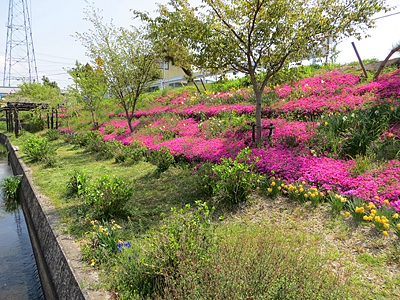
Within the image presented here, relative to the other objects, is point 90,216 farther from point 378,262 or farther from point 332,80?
point 332,80

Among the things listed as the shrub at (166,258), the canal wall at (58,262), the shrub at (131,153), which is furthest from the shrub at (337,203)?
the shrub at (131,153)

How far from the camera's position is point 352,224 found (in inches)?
137

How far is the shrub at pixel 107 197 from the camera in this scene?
4.26 m

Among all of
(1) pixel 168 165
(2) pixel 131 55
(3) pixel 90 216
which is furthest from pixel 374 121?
(2) pixel 131 55

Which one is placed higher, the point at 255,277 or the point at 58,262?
the point at 255,277

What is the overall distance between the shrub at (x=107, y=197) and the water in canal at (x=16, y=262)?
5.79 ft

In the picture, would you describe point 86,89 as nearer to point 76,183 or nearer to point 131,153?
point 131,153

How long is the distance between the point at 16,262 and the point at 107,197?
276cm

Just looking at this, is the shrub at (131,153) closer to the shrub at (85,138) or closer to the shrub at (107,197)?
the shrub at (85,138)

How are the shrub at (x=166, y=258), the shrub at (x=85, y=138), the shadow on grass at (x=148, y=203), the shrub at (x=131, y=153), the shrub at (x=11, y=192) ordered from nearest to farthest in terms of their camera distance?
the shrub at (x=166, y=258) → the shadow on grass at (x=148, y=203) → the shrub at (x=11, y=192) → the shrub at (x=131, y=153) → the shrub at (x=85, y=138)

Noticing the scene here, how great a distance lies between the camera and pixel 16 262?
17.1ft

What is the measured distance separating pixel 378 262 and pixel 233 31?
5.38 metres

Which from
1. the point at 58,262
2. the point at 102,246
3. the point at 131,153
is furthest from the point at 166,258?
the point at 131,153

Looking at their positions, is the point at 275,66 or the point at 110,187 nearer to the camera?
the point at 110,187
